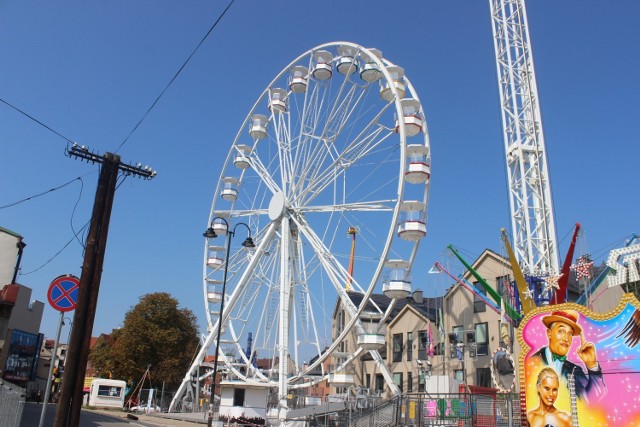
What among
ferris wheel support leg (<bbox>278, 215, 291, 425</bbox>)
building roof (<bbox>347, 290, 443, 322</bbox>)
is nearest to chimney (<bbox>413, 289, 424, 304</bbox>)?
building roof (<bbox>347, 290, 443, 322</bbox>)

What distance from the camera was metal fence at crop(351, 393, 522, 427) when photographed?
21297 mm

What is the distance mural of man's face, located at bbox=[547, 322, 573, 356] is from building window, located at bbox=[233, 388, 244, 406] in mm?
15054

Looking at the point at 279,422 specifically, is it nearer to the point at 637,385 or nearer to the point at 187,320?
the point at 637,385

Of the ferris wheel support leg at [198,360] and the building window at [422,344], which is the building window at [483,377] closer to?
the building window at [422,344]

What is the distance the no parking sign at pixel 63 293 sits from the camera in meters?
13.2

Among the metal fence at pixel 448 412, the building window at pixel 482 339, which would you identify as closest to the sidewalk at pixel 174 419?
the metal fence at pixel 448 412

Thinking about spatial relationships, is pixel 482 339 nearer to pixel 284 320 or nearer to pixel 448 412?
pixel 284 320

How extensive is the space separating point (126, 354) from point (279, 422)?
31805 millimetres

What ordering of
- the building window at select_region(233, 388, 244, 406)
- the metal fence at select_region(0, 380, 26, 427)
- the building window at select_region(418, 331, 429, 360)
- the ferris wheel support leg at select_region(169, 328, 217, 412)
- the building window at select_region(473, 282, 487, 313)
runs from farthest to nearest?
1. the building window at select_region(418, 331, 429, 360)
2. the building window at select_region(473, 282, 487, 313)
3. the ferris wheel support leg at select_region(169, 328, 217, 412)
4. the building window at select_region(233, 388, 244, 406)
5. the metal fence at select_region(0, 380, 26, 427)

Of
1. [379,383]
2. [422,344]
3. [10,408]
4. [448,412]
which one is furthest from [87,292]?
[379,383]

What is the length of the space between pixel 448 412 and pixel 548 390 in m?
5.48

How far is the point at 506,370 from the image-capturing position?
29.8m

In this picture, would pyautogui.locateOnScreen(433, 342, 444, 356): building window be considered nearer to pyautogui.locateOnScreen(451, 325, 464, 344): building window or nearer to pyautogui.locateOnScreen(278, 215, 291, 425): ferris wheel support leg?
pyautogui.locateOnScreen(451, 325, 464, 344): building window

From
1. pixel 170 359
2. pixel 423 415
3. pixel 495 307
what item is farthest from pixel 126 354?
pixel 423 415
